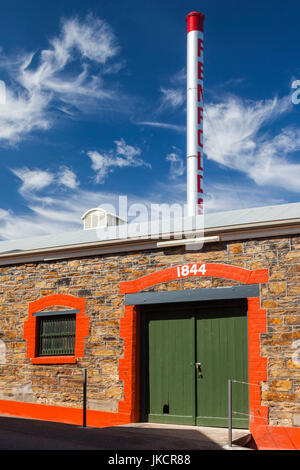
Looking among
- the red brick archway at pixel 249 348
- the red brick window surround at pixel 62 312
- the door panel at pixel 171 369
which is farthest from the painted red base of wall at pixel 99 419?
the red brick window surround at pixel 62 312

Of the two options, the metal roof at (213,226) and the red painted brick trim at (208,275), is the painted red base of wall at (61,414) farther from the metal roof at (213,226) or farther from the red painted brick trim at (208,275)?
the metal roof at (213,226)

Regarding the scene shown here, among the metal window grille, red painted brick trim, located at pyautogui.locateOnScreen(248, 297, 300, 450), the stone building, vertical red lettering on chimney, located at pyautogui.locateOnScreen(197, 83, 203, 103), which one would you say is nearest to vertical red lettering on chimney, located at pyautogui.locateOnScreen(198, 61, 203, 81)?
vertical red lettering on chimney, located at pyautogui.locateOnScreen(197, 83, 203, 103)

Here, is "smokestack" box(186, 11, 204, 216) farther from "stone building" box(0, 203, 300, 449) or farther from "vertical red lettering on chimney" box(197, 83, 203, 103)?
"stone building" box(0, 203, 300, 449)

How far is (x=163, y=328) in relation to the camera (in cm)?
A: 1077

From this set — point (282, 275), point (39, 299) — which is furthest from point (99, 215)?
point (282, 275)

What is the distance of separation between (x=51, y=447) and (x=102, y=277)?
4384 millimetres

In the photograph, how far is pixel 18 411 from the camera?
1208cm

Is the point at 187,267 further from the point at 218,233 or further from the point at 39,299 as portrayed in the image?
the point at 39,299

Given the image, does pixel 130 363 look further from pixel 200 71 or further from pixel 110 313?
pixel 200 71

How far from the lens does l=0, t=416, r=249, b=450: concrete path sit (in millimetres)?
7711

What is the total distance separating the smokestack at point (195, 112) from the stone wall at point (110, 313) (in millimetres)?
13432

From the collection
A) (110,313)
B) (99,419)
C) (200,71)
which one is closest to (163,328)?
(110,313)

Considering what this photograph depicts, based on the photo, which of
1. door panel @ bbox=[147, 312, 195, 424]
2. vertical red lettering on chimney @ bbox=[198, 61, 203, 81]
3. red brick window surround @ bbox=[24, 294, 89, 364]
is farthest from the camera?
vertical red lettering on chimney @ bbox=[198, 61, 203, 81]

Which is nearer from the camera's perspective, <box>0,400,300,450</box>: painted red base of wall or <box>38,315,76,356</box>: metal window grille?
<box>0,400,300,450</box>: painted red base of wall
